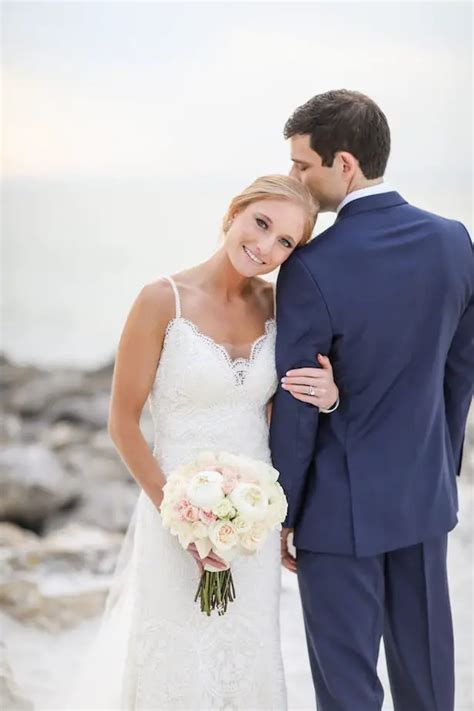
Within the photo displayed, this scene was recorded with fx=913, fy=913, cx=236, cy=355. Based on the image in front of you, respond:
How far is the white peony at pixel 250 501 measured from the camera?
2.16 metres

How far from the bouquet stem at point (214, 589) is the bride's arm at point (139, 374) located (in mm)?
268

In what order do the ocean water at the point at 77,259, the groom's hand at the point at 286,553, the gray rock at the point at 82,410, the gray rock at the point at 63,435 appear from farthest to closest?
the ocean water at the point at 77,259 → the gray rock at the point at 82,410 → the gray rock at the point at 63,435 → the groom's hand at the point at 286,553

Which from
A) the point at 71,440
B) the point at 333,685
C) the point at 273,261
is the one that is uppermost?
the point at 273,261

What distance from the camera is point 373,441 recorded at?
2.39 metres

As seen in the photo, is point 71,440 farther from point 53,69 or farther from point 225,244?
point 225,244

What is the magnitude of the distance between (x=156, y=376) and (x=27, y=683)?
214 cm

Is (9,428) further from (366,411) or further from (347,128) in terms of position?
(347,128)

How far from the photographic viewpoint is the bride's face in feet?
7.89

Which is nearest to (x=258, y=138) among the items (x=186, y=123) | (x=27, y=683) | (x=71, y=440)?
(x=186, y=123)

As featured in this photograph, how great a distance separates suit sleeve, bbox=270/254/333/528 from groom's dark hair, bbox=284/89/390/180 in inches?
11.8

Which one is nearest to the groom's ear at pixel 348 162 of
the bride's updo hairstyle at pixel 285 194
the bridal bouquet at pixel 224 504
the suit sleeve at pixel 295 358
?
the bride's updo hairstyle at pixel 285 194

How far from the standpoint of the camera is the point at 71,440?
25.7ft

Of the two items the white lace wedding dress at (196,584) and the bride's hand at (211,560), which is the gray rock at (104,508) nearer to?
the white lace wedding dress at (196,584)

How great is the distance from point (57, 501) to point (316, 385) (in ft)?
15.0
